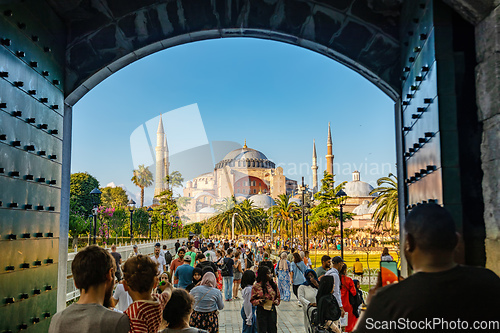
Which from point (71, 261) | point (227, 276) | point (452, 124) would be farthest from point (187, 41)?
point (227, 276)

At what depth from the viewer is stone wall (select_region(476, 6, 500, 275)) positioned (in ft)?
15.5

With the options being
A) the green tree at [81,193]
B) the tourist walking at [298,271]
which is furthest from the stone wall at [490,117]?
the green tree at [81,193]

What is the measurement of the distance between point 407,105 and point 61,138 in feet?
16.5

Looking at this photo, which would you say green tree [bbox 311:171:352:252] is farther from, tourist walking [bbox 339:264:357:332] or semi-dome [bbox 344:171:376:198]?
semi-dome [bbox 344:171:376:198]

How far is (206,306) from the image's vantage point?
22.3 ft

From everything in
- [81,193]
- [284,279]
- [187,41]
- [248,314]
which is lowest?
[284,279]

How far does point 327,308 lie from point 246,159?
148812 millimetres

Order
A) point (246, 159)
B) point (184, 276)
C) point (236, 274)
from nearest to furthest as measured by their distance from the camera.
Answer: point (184, 276) < point (236, 274) < point (246, 159)

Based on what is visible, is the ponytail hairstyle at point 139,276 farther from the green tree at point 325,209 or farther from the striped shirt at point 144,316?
the green tree at point 325,209

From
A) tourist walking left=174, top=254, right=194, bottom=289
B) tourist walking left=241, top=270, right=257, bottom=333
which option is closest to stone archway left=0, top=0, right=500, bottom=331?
tourist walking left=174, top=254, right=194, bottom=289

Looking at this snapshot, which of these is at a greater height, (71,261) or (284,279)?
(71,261)

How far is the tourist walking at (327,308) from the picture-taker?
21.0 ft

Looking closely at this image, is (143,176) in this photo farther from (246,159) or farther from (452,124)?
(452,124)

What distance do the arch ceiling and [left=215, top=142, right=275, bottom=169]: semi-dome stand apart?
145 m
